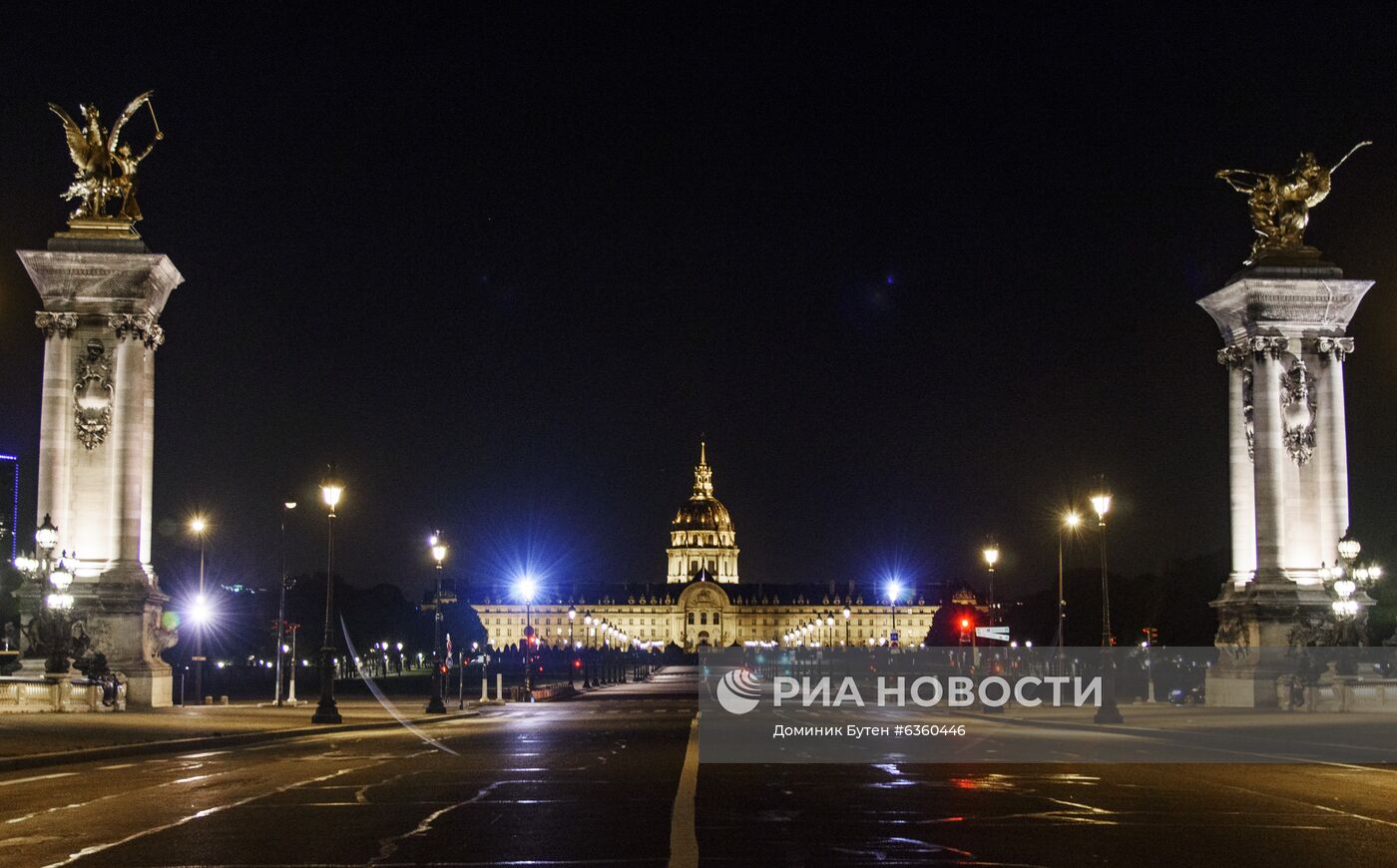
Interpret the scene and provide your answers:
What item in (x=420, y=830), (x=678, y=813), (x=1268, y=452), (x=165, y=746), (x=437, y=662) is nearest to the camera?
(x=420, y=830)

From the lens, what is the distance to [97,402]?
52.1 metres

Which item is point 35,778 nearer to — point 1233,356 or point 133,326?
point 133,326

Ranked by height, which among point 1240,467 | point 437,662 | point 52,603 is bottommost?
point 437,662

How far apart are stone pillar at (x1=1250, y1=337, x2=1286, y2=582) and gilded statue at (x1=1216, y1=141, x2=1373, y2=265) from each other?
3.15 meters

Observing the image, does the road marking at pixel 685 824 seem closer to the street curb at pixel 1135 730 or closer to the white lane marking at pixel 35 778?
the white lane marking at pixel 35 778

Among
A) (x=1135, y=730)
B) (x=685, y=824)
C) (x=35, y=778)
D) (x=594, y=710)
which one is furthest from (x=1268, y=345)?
(x=685, y=824)

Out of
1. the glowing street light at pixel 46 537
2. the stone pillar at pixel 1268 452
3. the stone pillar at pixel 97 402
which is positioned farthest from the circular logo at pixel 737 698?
the glowing street light at pixel 46 537

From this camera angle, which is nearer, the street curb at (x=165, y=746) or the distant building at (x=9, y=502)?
the street curb at (x=165, y=746)

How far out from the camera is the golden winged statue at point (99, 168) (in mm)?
53312

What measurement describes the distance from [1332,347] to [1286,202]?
4.89 m

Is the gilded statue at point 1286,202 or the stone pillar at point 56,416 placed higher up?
the gilded statue at point 1286,202

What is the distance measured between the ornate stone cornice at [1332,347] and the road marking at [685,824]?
34.4 meters

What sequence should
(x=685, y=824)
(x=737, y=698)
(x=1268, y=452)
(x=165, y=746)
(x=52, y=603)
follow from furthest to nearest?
(x=737, y=698), (x=1268, y=452), (x=52, y=603), (x=165, y=746), (x=685, y=824)

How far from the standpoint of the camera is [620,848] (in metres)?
15.3
